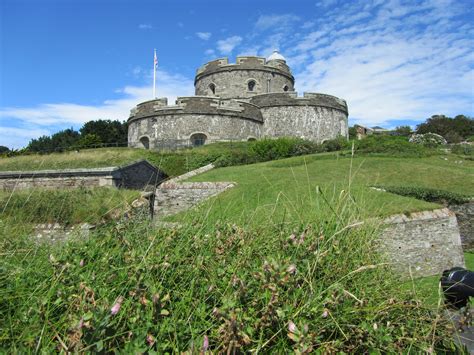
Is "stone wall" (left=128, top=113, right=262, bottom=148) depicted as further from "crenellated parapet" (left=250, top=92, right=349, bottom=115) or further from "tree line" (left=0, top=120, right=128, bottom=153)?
"tree line" (left=0, top=120, right=128, bottom=153)

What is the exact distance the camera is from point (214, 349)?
2.26m

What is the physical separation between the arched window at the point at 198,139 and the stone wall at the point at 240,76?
22.2 ft

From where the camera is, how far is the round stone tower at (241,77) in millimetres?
32188

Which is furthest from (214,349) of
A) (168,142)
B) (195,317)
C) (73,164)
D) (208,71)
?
(208,71)

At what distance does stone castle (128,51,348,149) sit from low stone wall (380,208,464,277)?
1823 cm

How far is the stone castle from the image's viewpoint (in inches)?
1056

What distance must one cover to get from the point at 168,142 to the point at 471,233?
755 inches

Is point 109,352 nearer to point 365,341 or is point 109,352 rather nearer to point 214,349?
point 214,349

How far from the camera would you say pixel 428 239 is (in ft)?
34.6

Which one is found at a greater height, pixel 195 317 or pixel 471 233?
pixel 195 317

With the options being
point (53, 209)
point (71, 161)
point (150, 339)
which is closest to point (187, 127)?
point (71, 161)

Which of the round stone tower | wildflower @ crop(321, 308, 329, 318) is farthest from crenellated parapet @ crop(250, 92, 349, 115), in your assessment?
wildflower @ crop(321, 308, 329, 318)

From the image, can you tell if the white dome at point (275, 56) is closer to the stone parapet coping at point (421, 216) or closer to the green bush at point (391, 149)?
the green bush at point (391, 149)

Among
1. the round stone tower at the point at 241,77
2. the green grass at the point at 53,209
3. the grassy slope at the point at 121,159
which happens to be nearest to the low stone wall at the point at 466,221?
the green grass at the point at 53,209
